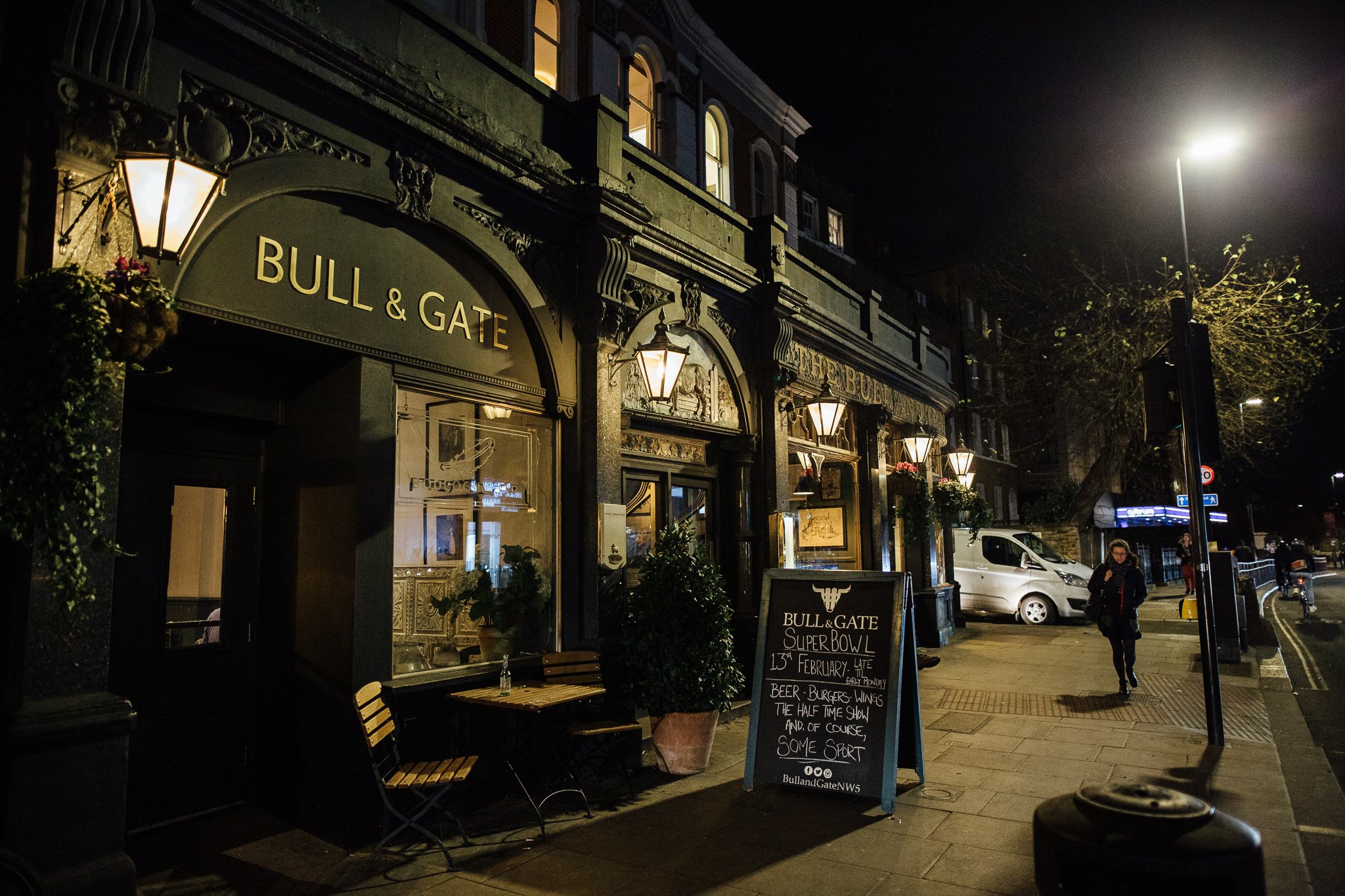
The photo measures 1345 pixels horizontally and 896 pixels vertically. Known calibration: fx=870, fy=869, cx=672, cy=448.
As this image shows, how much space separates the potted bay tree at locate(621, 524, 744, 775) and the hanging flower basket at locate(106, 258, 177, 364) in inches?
161

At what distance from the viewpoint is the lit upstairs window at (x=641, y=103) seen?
33.9 ft

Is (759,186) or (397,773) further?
(759,186)

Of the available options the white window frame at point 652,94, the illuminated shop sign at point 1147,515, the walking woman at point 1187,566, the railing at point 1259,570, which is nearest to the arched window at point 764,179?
the white window frame at point 652,94

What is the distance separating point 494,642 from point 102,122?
434 cm

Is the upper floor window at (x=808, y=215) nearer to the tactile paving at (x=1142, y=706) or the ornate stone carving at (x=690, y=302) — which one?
the ornate stone carving at (x=690, y=302)

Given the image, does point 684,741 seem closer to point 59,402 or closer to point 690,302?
point 690,302

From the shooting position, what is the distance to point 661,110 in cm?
1066

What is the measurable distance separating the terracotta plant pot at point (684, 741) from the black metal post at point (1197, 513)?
4301mm

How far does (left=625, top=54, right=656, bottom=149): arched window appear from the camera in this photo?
10328mm

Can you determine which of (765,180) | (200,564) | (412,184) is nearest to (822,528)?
(765,180)

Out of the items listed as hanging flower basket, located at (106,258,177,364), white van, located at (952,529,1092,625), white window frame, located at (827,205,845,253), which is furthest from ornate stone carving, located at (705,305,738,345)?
white van, located at (952,529,1092,625)

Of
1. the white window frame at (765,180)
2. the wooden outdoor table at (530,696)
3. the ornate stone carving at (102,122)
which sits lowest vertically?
the wooden outdoor table at (530,696)

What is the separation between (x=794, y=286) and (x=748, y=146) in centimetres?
246

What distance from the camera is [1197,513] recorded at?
25.4 ft
